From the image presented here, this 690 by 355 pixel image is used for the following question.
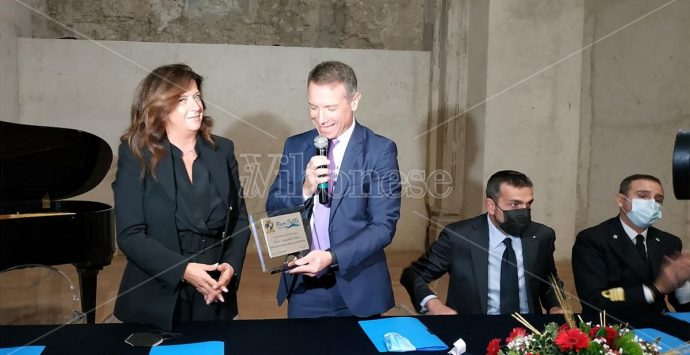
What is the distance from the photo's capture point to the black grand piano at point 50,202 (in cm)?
374

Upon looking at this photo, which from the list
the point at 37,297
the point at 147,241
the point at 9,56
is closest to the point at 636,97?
the point at 147,241

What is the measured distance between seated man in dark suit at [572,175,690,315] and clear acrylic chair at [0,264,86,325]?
2.61 metres

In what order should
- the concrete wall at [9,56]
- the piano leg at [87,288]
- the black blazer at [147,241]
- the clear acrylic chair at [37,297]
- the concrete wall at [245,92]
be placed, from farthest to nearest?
the concrete wall at [245,92] < the concrete wall at [9,56] < the piano leg at [87,288] < the clear acrylic chair at [37,297] < the black blazer at [147,241]

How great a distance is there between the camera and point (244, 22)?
27.8 ft

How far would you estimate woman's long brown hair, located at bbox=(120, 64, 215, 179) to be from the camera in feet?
8.84

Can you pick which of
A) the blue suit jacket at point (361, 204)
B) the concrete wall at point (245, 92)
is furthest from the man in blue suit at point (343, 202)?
the concrete wall at point (245, 92)

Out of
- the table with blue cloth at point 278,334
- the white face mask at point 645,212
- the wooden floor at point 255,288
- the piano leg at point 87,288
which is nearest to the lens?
the table with blue cloth at point 278,334

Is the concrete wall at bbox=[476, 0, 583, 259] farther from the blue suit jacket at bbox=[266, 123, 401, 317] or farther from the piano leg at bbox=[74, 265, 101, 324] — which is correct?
the piano leg at bbox=[74, 265, 101, 324]

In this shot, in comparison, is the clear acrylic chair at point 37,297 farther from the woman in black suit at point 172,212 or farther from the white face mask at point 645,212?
the white face mask at point 645,212

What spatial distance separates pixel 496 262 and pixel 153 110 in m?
1.83

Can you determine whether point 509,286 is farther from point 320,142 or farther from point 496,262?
point 320,142

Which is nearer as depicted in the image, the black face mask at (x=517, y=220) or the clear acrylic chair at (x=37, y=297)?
the clear acrylic chair at (x=37, y=297)

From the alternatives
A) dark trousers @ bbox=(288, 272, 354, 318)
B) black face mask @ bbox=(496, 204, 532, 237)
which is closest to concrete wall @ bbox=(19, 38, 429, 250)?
black face mask @ bbox=(496, 204, 532, 237)

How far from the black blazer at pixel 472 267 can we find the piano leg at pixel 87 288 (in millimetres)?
2164
